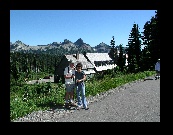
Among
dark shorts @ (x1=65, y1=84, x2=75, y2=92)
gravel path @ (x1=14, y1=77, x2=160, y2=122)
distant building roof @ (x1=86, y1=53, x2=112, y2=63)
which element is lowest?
gravel path @ (x1=14, y1=77, x2=160, y2=122)

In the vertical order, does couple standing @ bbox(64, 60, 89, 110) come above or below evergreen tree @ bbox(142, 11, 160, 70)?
below

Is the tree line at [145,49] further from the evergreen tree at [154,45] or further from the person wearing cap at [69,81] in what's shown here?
the person wearing cap at [69,81]

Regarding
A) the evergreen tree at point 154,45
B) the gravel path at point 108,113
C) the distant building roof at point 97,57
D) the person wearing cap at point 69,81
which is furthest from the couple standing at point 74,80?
the distant building roof at point 97,57

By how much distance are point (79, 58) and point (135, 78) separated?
5403 centimetres

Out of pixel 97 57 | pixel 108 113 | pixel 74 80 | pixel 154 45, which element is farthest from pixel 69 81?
pixel 97 57

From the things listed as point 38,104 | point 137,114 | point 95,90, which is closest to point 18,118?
point 38,104

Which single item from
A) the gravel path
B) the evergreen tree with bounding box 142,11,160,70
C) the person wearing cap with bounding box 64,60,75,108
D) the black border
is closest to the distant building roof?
the evergreen tree with bounding box 142,11,160,70

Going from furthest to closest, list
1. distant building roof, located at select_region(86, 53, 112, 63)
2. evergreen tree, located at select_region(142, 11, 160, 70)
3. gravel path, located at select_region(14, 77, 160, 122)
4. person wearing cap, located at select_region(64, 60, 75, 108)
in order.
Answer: distant building roof, located at select_region(86, 53, 112, 63) < evergreen tree, located at select_region(142, 11, 160, 70) < person wearing cap, located at select_region(64, 60, 75, 108) < gravel path, located at select_region(14, 77, 160, 122)

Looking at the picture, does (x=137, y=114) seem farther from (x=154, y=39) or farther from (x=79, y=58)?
(x=79, y=58)

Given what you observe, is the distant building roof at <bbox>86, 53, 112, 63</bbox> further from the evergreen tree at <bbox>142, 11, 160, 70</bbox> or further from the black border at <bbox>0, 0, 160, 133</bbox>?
the black border at <bbox>0, 0, 160, 133</bbox>

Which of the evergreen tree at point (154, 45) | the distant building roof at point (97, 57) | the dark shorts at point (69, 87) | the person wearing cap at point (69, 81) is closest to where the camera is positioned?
the person wearing cap at point (69, 81)

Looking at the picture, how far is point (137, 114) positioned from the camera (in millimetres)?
9836
